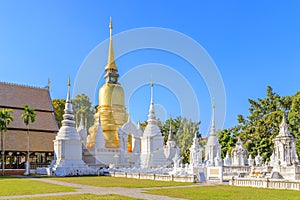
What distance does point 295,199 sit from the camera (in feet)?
44.1

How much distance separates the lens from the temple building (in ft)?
128

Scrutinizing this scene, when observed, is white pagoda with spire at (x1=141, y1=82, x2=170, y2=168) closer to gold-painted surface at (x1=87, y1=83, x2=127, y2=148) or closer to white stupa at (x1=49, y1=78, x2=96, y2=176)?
gold-painted surface at (x1=87, y1=83, x2=127, y2=148)

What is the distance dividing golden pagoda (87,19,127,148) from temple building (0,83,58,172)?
17.5 feet

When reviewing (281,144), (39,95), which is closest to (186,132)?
(39,95)

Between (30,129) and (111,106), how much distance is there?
36.9 ft

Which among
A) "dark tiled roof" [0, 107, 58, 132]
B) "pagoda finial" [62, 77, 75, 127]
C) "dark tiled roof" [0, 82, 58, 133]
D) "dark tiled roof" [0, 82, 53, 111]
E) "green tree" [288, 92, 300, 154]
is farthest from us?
"dark tiled roof" [0, 82, 53, 111]

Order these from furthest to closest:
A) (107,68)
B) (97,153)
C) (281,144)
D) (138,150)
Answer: (107,68)
(138,150)
(97,153)
(281,144)

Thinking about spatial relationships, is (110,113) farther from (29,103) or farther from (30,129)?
(30,129)

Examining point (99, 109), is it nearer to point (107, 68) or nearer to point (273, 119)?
point (107, 68)

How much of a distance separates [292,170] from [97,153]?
21.7 m

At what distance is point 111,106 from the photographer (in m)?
47.6

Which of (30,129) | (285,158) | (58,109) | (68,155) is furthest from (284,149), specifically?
(58,109)

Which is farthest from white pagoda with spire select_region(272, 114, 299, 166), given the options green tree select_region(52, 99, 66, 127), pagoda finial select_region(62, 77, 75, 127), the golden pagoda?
green tree select_region(52, 99, 66, 127)

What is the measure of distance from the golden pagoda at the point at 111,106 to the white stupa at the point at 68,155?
492 centimetres
